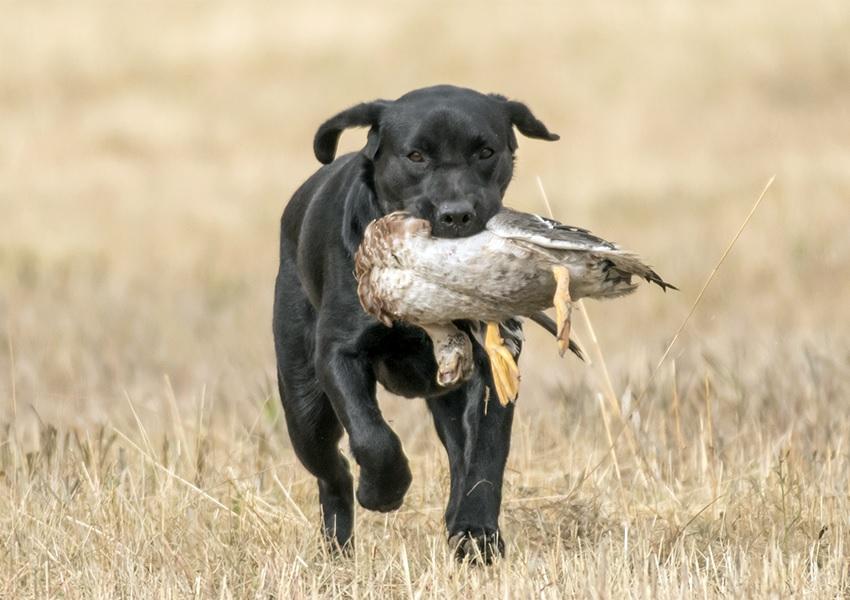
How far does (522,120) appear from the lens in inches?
231

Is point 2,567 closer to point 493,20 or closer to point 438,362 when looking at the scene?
point 438,362

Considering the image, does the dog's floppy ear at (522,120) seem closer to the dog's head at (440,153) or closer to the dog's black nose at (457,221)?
the dog's head at (440,153)

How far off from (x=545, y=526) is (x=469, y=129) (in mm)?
1467

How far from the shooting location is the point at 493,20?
2389cm

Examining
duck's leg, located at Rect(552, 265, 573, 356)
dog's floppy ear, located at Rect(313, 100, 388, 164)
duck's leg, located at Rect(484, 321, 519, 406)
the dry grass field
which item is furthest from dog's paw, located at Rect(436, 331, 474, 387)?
dog's floppy ear, located at Rect(313, 100, 388, 164)

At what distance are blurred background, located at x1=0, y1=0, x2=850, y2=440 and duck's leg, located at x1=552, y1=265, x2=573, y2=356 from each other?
2.97 metres

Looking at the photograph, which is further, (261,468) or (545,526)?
(261,468)

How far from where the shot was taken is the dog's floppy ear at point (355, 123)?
18.7 ft

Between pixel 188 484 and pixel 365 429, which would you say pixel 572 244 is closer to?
pixel 365 429

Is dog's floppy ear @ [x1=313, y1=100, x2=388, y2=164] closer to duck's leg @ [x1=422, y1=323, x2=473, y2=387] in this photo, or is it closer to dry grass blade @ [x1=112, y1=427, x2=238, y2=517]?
duck's leg @ [x1=422, y1=323, x2=473, y2=387]

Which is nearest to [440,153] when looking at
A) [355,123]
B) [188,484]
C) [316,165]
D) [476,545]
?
[355,123]

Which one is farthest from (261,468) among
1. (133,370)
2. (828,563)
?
(133,370)

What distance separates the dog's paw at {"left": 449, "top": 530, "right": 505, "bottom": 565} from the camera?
5301 mm

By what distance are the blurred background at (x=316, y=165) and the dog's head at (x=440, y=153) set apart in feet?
6.93
